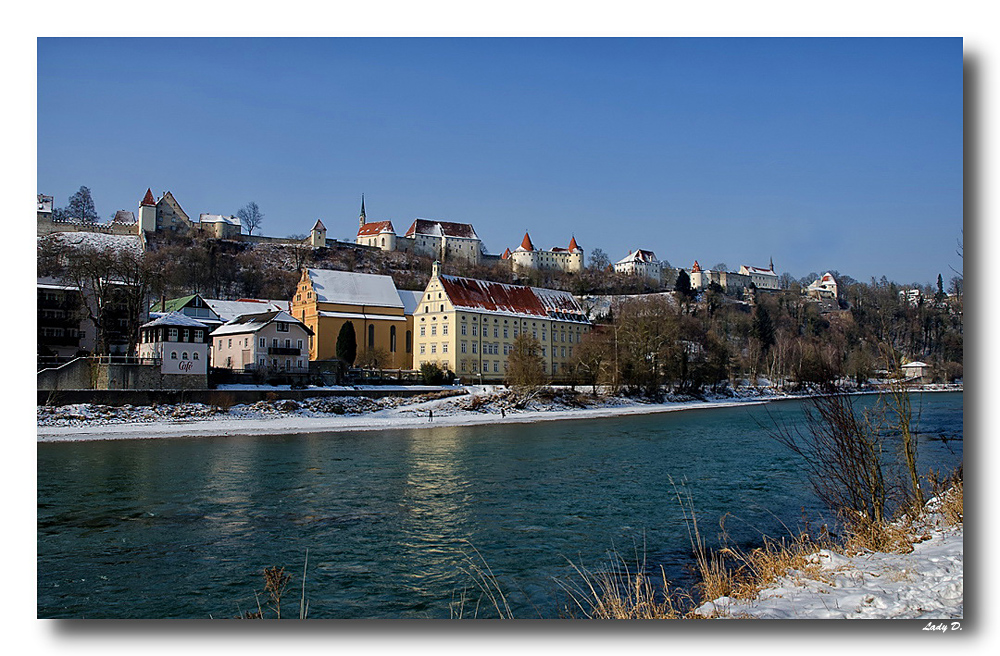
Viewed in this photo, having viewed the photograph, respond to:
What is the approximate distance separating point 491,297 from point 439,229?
68311 mm

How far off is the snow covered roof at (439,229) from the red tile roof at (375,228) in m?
4.40

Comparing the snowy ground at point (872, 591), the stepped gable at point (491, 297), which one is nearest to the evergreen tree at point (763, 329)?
the stepped gable at point (491, 297)

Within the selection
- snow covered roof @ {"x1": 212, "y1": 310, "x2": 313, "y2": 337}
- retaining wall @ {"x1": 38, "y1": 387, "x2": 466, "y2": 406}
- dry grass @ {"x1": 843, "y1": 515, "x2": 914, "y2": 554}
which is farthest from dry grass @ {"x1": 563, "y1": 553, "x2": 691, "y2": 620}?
snow covered roof @ {"x1": 212, "y1": 310, "x2": 313, "y2": 337}

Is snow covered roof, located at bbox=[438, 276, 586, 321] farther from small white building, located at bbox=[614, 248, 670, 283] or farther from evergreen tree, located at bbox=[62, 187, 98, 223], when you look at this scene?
small white building, located at bbox=[614, 248, 670, 283]

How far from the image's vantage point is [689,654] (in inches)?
218

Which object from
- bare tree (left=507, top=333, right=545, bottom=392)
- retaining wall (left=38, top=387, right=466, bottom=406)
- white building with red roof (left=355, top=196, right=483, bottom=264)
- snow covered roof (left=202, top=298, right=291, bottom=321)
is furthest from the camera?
white building with red roof (left=355, top=196, right=483, bottom=264)

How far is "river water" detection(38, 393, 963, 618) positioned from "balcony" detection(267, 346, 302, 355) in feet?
75.7

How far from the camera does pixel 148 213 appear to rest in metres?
92.2

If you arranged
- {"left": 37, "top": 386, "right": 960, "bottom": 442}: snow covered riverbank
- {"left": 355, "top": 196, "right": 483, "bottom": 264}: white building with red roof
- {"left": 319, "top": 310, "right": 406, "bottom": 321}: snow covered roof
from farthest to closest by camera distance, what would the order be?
{"left": 355, "top": 196, "right": 483, "bottom": 264}: white building with red roof < {"left": 319, "top": 310, "right": 406, "bottom": 321}: snow covered roof < {"left": 37, "top": 386, "right": 960, "bottom": 442}: snow covered riverbank

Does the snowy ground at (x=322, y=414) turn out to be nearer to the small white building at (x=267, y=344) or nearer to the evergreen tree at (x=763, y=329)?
the small white building at (x=267, y=344)

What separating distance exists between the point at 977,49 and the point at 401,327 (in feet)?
179

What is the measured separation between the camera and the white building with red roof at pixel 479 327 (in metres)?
55.2

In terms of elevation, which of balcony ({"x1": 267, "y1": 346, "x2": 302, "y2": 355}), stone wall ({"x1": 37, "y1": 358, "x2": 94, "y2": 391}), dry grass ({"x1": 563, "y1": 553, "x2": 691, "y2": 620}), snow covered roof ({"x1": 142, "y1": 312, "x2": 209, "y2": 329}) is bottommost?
dry grass ({"x1": 563, "y1": 553, "x2": 691, "y2": 620})

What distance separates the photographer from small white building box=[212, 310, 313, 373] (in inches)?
1745
